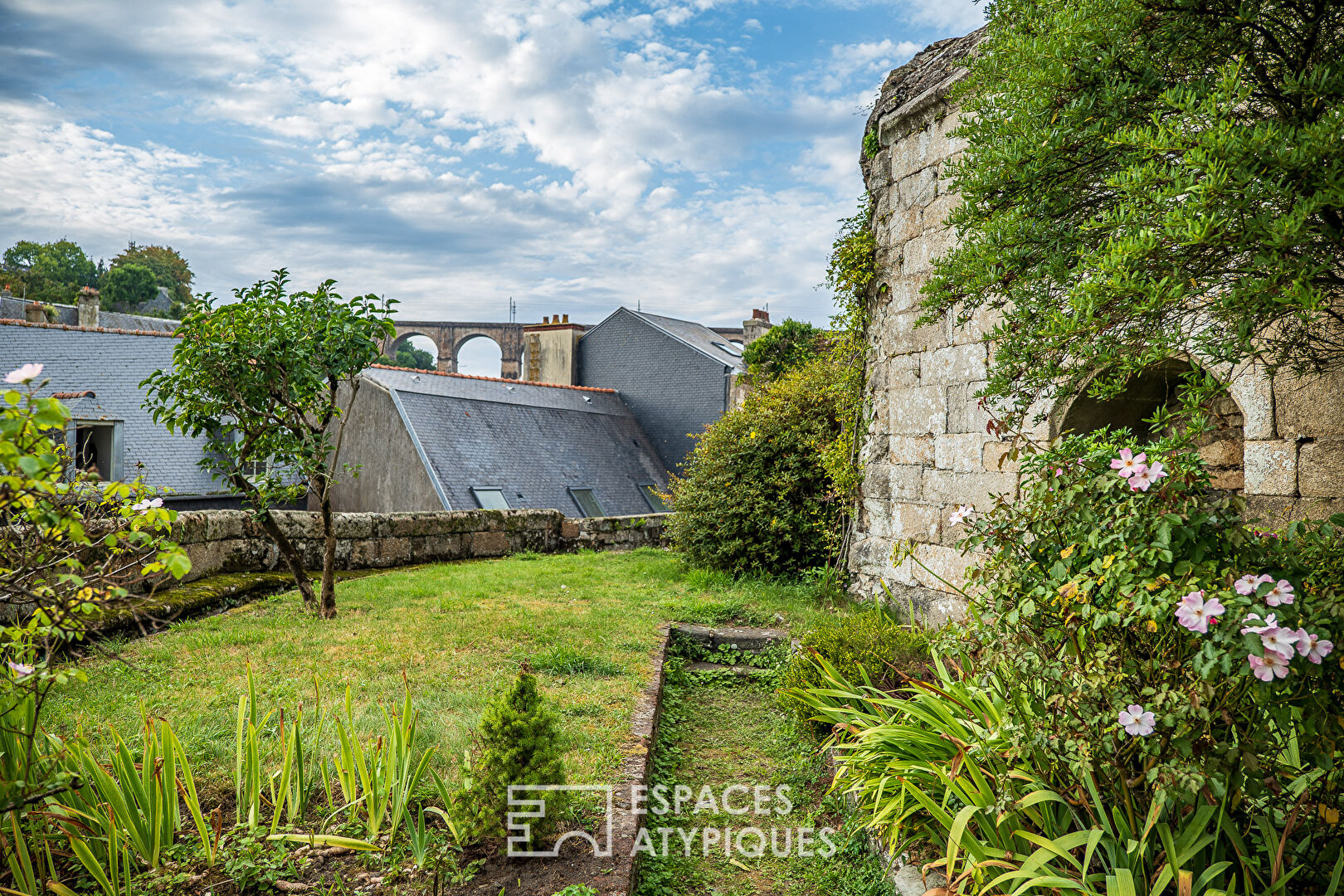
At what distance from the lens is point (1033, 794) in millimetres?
2277

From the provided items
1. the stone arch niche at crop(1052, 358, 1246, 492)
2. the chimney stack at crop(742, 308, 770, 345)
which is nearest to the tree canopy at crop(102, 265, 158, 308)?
the chimney stack at crop(742, 308, 770, 345)

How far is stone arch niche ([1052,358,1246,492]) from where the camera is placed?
3816mm

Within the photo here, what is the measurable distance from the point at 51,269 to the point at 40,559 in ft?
181

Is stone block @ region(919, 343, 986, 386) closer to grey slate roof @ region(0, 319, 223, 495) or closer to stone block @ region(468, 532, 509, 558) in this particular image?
stone block @ region(468, 532, 509, 558)

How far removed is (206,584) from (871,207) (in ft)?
20.6

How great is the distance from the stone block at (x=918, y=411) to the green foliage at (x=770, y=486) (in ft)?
4.63

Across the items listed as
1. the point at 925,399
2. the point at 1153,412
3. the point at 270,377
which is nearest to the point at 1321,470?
the point at 1153,412

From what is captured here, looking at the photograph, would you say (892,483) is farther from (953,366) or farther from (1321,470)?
(1321,470)

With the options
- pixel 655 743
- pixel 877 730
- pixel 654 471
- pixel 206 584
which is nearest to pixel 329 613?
pixel 206 584

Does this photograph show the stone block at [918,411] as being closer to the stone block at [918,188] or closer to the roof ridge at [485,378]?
the stone block at [918,188]

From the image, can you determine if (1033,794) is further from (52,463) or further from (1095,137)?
(52,463)

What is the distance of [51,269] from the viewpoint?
146ft

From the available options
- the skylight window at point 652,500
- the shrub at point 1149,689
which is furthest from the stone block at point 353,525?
the skylight window at point 652,500

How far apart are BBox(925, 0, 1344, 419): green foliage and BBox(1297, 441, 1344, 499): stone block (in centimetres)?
72
